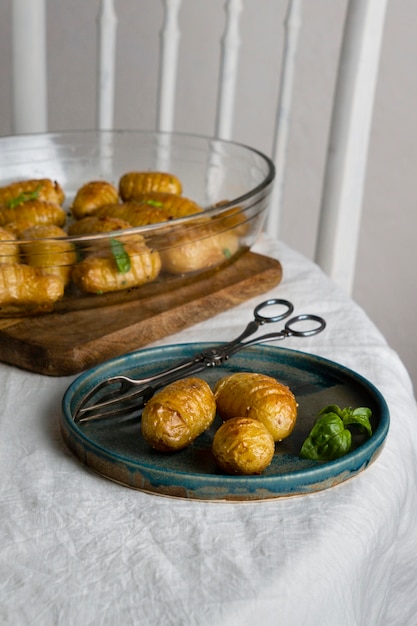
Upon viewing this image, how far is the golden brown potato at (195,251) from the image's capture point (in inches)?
33.2

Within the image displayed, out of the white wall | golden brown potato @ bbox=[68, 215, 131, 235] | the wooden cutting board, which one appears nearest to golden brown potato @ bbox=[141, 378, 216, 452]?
the wooden cutting board

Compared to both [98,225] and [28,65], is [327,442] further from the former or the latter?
[28,65]

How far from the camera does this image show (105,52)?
132 cm

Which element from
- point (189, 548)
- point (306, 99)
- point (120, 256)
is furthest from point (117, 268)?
point (306, 99)

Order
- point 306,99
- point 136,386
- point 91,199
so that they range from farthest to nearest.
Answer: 1. point 306,99
2. point 91,199
3. point 136,386

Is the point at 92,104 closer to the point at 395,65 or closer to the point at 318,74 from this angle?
the point at 318,74

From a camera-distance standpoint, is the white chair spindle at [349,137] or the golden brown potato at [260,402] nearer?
the golden brown potato at [260,402]

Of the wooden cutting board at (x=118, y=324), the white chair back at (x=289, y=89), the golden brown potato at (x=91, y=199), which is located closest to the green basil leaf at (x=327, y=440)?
the wooden cutting board at (x=118, y=324)

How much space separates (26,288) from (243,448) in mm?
314

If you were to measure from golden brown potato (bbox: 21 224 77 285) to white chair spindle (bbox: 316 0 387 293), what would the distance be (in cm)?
60

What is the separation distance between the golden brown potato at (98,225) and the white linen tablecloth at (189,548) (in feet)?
0.88

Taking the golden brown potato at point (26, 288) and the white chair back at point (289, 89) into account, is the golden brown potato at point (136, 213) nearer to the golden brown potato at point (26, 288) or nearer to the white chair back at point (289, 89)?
the golden brown potato at point (26, 288)

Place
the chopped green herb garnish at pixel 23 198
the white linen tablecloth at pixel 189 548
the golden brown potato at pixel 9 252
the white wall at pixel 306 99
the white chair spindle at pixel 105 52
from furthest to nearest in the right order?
the white wall at pixel 306 99 < the white chair spindle at pixel 105 52 < the chopped green herb garnish at pixel 23 198 < the golden brown potato at pixel 9 252 < the white linen tablecloth at pixel 189 548

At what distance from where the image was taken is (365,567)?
1.77 ft
